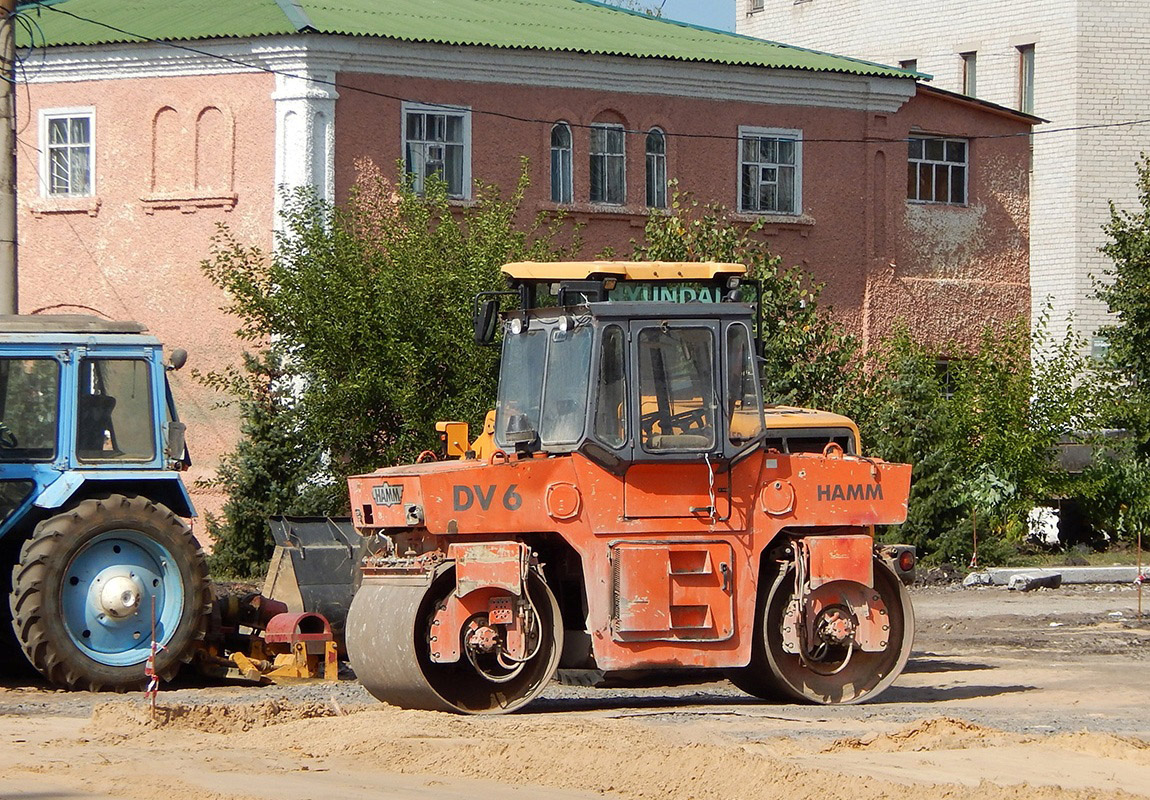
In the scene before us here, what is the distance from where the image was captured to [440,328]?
69.2ft

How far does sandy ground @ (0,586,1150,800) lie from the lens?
8.97 m

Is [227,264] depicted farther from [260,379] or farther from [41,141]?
[41,141]

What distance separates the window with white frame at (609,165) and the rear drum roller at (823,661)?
15.3 meters

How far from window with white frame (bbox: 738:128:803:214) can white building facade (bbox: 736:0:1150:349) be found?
6.75 m

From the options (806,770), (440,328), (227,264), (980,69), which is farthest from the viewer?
(980,69)

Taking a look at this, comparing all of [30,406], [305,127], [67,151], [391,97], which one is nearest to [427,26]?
[391,97]

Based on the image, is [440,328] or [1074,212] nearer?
[440,328]

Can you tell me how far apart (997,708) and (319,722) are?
4.66 metres

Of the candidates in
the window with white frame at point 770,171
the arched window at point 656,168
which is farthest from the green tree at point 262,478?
the window with white frame at point 770,171

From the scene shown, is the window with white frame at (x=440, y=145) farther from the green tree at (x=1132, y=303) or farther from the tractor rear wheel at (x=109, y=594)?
the tractor rear wheel at (x=109, y=594)

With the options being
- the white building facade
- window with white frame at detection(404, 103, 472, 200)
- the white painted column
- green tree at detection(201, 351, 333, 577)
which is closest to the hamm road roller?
green tree at detection(201, 351, 333, 577)

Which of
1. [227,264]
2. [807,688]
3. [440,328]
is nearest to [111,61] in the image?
[227,264]

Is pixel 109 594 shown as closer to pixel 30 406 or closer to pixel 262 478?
pixel 30 406

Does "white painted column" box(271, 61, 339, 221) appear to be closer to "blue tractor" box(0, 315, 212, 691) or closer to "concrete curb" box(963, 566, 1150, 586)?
"concrete curb" box(963, 566, 1150, 586)
